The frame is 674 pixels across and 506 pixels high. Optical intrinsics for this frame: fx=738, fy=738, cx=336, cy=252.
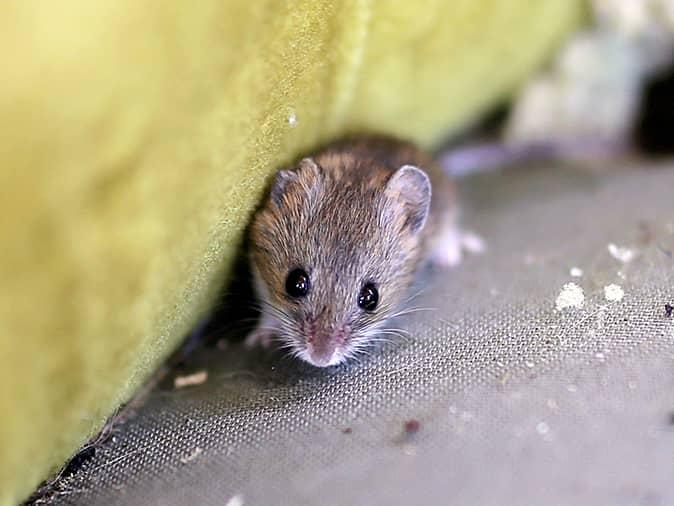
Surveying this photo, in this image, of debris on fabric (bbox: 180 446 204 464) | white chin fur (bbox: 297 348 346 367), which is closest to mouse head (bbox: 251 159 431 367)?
white chin fur (bbox: 297 348 346 367)

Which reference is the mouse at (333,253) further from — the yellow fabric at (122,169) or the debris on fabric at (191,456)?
the debris on fabric at (191,456)

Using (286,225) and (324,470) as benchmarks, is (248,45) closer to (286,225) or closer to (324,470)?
(286,225)

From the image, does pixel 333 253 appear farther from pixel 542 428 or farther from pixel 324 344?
pixel 542 428

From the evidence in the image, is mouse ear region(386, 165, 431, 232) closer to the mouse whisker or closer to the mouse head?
the mouse head

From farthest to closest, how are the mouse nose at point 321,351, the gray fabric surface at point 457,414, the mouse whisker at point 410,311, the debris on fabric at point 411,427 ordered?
the mouse whisker at point 410,311
the mouse nose at point 321,351
the debris on fabric at point 411,427
the gray fabric surface at point 457,414

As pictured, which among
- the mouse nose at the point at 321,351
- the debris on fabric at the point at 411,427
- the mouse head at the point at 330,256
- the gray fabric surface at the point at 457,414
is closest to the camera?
the gray fabric surface at the point at 457,414

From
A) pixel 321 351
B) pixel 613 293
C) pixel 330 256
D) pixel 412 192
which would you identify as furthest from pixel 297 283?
pixel 613 293

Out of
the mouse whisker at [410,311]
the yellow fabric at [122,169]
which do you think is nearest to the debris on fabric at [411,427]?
the mouse whisker at [410,311]
